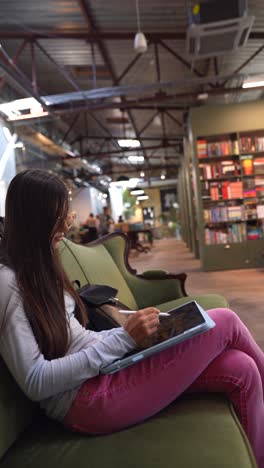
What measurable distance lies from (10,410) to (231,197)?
24.3ft

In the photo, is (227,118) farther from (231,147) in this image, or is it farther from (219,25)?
(219,25)

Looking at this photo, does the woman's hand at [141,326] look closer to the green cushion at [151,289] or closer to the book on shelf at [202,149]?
the green cushion at [151,289]

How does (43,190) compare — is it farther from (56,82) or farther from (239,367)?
(56,82)

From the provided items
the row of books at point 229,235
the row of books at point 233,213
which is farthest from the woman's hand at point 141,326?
the row of books at point 233,213

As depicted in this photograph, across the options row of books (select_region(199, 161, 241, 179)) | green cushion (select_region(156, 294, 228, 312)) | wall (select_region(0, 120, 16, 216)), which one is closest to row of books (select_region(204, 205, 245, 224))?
row of books (select_region(199, 161, 241, 179))

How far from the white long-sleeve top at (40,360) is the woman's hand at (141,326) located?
2cm

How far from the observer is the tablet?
3.79ft

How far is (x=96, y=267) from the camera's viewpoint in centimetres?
244

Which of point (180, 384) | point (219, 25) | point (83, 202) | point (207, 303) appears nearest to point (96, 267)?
point (207, 303)

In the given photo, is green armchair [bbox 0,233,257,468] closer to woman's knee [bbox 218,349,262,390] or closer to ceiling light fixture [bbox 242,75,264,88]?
woman's knee [bbox 218,349,262,390]

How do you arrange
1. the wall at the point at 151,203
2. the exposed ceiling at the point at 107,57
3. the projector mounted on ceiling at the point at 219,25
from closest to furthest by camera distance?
the projector mounted on ceiling at the point at 219,25, the exposed ceiling at the point at 107,57, the wall at the point at 151,203

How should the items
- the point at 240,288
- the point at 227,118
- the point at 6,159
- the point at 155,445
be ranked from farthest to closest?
the point at 6,159 → the point at 227,118 → the point at 240,288 → the point at 155,445

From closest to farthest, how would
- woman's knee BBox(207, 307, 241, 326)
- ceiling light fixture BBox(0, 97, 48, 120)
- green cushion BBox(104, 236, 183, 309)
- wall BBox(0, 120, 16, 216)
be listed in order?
woman's knee BBox(207, 307, 241, 326) < green cushion BBox(104, 236, 183, 309) < ceiling light fixture BBox(0, 97, 48, 120) < wall BBox(0, 120, 16, 216)

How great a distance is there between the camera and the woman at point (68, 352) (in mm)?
1084
